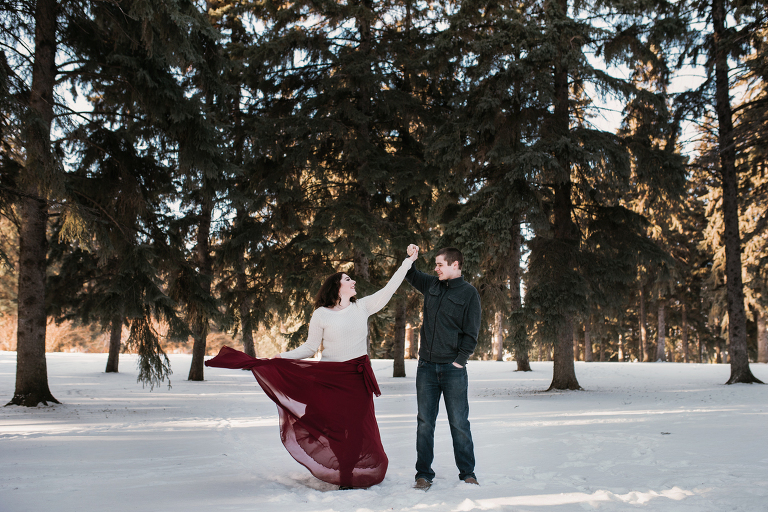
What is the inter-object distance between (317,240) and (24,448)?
349 inches

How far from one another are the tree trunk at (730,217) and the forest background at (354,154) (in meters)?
0.05

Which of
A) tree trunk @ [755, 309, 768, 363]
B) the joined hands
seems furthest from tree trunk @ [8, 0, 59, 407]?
tree trunk @ [755, 309, 768, 363]

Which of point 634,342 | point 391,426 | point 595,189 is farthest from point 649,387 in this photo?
point 634,342

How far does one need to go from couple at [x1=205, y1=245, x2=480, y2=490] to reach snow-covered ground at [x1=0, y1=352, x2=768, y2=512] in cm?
23

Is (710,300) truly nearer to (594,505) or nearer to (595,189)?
(595,189)

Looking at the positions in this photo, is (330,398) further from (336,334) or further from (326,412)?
(336,334)

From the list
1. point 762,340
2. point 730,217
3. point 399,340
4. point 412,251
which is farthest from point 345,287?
point 762,340

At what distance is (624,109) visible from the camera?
12.7 meters

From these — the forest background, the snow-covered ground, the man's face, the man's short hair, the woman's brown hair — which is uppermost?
the forest background

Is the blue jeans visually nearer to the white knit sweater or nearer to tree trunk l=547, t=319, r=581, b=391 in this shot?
the white knit sweater

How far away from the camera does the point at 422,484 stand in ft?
14.3

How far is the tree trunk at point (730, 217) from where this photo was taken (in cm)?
1381

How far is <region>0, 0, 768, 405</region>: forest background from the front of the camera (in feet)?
32.3

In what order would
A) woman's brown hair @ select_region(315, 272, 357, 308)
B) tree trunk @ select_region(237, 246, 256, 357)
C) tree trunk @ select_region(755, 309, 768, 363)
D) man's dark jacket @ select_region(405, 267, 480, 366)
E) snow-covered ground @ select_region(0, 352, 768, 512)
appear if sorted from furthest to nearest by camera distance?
tree trunk @ select_region(755, 309, 768, 363) → tree trunk @ select_region(237, 246, 256, 357) → woman's brown hair @ select_region(315, 272, 357, 308) → man's dark jacket @ select_region(405, 267, 480, 366) → snow-covered ground @ select_region(0, 352, 768, 512)
